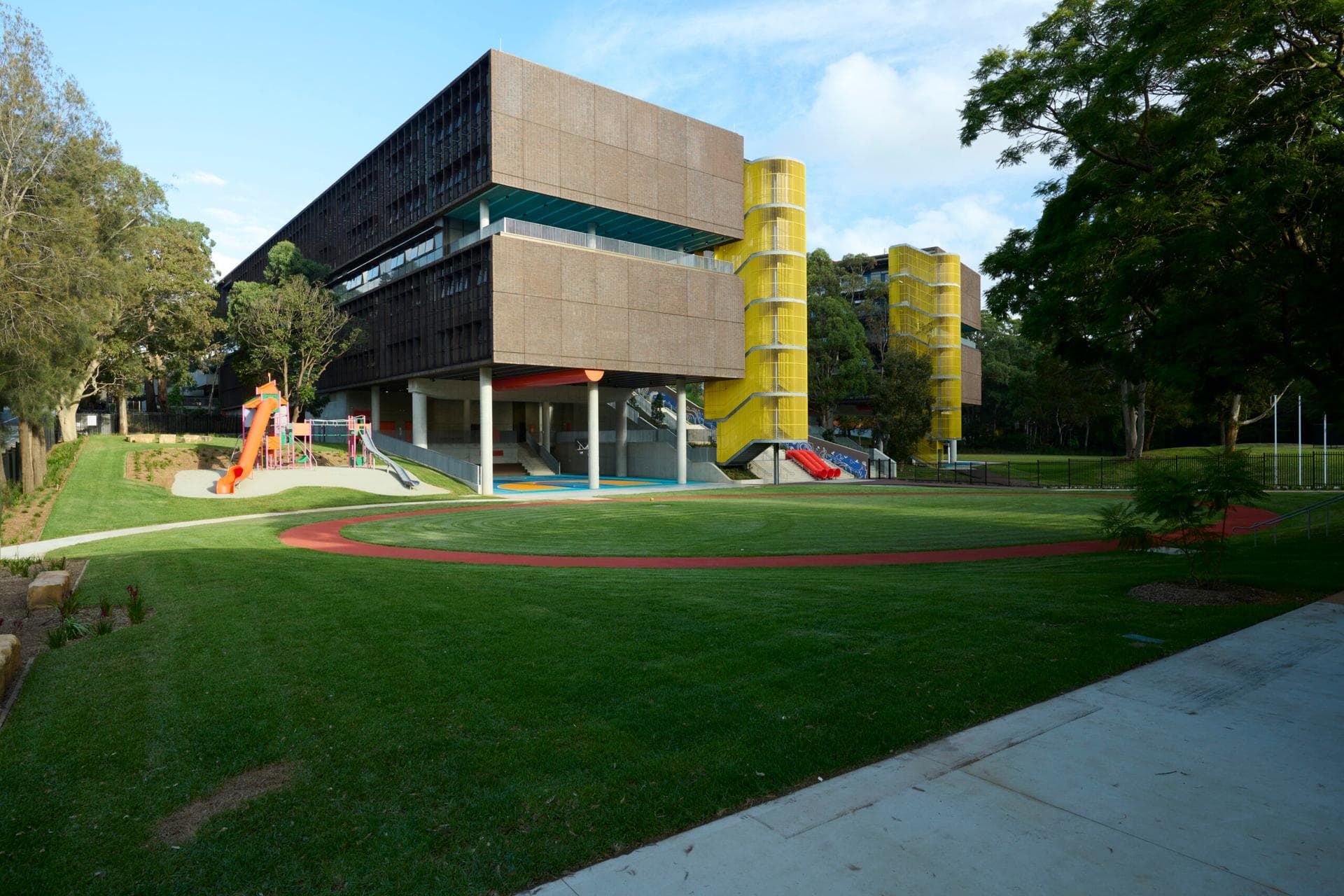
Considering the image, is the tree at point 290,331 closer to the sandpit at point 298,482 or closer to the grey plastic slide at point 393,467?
the grey plastic slide at point 393,467

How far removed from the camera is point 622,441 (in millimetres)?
55344

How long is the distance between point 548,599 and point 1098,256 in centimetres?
1305

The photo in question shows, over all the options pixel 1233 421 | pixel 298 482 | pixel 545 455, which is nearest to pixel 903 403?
pixel 1233 421

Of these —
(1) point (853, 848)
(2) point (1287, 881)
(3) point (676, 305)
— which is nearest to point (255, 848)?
(1) point (853, 848)

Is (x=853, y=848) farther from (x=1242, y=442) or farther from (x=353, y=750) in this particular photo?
(x=1242, y=442)

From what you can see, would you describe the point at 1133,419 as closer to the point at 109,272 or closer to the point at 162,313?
the point at 109,272

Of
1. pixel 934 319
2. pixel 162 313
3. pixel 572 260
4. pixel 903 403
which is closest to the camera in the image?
pixel 572 260

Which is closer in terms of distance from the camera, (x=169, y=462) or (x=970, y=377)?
(x=169, y=462)

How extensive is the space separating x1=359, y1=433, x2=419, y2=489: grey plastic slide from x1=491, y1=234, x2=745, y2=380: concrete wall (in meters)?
7.66

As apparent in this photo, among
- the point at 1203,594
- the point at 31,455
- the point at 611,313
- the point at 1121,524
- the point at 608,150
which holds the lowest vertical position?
the point at 1203,594

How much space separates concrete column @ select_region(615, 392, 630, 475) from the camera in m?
54.8

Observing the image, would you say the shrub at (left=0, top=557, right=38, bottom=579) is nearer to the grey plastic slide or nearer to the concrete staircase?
the grey plastic slide

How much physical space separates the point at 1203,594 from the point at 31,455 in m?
38.3

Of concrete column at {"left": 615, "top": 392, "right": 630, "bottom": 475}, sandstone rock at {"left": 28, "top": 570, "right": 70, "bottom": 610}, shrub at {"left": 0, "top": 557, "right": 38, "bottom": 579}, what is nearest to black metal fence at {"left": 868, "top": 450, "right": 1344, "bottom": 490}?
concrete column at {"left": 615, "top": 392, "right": 630, "bottom": 475}
